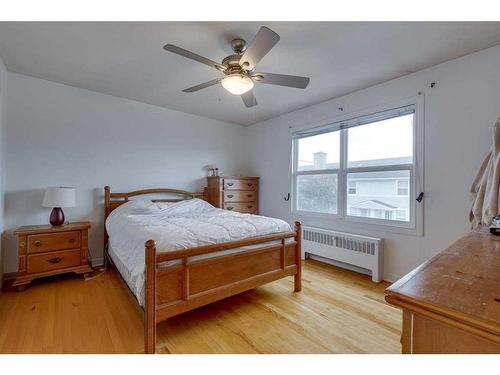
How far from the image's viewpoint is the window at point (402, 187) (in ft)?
8.95

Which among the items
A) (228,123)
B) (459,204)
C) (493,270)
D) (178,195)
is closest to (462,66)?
(459,204)

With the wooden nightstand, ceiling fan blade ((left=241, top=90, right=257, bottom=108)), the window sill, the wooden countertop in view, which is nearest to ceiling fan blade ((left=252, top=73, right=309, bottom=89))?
ceiling fan blade ((left=241, top=90, right=257, bottom=108))

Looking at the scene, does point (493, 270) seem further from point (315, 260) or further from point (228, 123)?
point (228, 123)

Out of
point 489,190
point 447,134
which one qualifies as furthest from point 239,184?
point 489,190

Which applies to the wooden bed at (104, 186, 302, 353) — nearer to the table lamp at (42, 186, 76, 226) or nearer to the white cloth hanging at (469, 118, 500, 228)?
the white cloth hanging at (469, 118, 500, 228)

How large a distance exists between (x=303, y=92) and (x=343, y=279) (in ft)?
7.99

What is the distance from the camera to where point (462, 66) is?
2291mm

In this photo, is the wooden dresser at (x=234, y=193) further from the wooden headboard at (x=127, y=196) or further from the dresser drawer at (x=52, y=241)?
the dresser drawer at (x=52, y=241)

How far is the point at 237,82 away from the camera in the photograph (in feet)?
6.41

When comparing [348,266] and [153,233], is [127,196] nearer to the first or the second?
[153,233]

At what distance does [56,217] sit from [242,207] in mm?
2632

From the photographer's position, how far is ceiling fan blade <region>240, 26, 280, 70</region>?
58.5 inches
